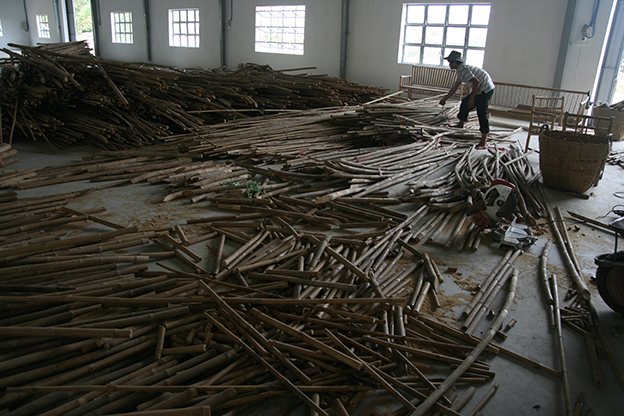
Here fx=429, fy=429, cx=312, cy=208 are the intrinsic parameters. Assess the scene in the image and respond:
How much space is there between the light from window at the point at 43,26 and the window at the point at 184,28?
309 inches

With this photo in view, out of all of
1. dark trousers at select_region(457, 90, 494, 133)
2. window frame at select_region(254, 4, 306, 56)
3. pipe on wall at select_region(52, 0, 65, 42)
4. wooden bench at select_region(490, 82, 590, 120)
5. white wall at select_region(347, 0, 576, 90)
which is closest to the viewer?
dark trousers at select_region(457, 90, 494, 133)

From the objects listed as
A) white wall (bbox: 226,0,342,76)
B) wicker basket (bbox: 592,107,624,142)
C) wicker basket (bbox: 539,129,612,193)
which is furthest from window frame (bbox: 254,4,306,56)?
wicker basket (bbox: 539,129,612,193)

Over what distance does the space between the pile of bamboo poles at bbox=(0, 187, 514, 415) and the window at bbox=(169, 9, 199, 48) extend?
540 inches

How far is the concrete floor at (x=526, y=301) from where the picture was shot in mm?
2109

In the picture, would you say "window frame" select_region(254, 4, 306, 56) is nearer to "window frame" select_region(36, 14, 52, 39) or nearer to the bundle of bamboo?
the bundle of bamboo

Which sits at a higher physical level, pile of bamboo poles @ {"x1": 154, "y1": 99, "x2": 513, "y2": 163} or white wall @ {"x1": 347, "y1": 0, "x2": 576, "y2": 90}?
white wall @ {"x1": 347, "y1": 0, "x2": 576, "y2": 90}

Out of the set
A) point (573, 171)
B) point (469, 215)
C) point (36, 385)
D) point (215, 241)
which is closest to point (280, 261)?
point (215, 241)

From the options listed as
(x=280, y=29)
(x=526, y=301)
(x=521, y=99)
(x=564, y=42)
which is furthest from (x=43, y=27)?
(x=526, y=301)

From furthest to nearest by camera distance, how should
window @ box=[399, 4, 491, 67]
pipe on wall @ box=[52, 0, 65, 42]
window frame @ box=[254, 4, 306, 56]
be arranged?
1. pipe on wall @ box=[52, 0, 65, 42]
2. window frame @ box=[254, 4, 306, 56]
3. window @ box=[399, 4, 491, 67]

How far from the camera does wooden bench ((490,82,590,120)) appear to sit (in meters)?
8.31

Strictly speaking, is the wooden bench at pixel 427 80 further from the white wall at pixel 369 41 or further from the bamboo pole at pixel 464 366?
the bamboo pole at pixel 464 366

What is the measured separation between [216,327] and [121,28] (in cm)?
1899

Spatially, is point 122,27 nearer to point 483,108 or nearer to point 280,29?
point 280,29

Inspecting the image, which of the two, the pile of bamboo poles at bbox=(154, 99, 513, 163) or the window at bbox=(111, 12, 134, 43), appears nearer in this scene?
the pile of bamboo poles at bbox=(154, 99, 513, 163)
